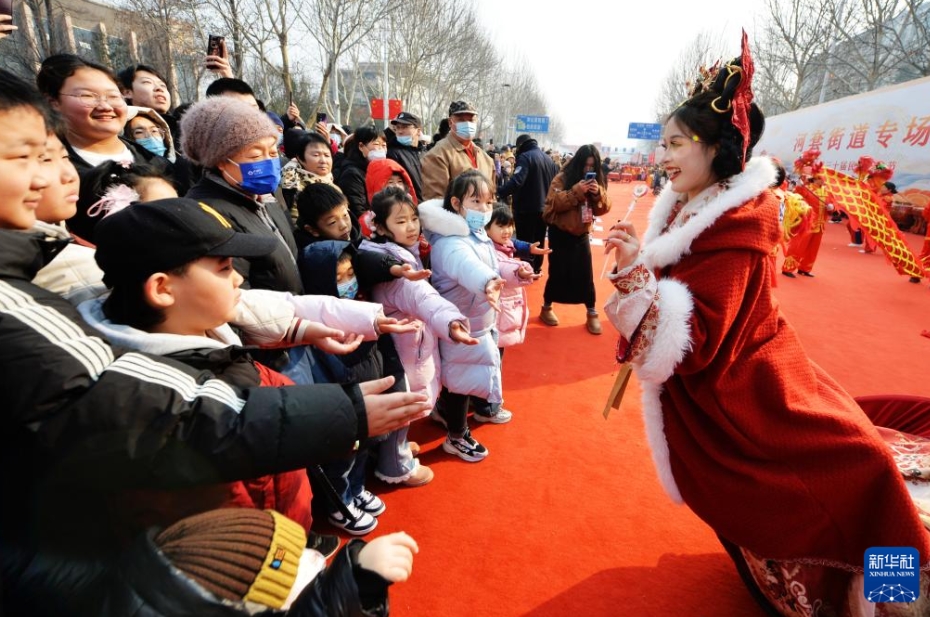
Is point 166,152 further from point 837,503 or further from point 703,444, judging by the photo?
point 837,503

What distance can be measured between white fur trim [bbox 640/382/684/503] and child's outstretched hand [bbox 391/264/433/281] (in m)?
1.01

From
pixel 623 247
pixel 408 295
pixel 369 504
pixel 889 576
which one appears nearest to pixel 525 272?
pixel 408 295

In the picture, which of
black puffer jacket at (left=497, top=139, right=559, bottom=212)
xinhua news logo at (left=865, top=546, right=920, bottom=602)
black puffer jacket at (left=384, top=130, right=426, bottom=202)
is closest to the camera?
xinhua news logo at (left=865, top=546, right=920, bottom=602)

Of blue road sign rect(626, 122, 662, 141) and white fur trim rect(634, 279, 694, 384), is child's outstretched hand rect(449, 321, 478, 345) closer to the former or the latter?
white fur trim rect(634, 279, 694, 384)

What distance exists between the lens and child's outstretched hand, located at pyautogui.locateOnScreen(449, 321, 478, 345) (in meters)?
1.90

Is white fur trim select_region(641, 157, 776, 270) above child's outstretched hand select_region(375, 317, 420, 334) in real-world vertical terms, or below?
above

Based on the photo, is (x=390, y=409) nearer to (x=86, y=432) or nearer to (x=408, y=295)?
(x=86, y=432)

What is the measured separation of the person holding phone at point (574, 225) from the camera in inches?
169

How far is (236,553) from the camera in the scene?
0.79 m

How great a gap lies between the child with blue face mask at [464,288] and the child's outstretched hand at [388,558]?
1.73 m

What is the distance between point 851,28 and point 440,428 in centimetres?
2233

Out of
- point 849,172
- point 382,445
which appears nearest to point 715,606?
point 382,445

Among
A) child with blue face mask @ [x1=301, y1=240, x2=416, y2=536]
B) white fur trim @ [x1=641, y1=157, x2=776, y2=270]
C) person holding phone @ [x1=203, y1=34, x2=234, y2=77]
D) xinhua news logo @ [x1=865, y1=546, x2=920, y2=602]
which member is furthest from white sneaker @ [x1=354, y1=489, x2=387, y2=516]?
person holding phone @ [x1=203, y1=34, x2=234, y2=77]

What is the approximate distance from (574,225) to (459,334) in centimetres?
289
